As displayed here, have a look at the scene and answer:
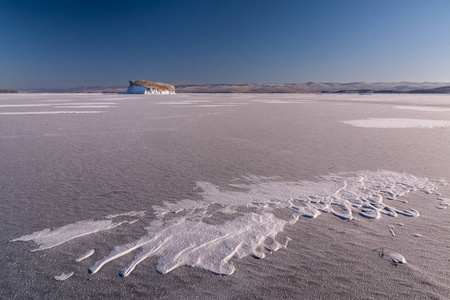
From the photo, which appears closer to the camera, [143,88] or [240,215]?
[240,215]

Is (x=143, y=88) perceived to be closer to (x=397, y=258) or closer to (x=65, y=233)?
(x=65, y=233)

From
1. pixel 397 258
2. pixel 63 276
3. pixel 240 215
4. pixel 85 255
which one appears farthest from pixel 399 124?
pixel 63 276

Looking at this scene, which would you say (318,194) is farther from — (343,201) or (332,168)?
Answer: (332,168)

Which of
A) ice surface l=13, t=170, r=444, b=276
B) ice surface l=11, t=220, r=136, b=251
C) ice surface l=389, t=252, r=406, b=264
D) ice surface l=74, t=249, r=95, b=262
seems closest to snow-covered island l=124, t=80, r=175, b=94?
ice surface l=13, t=170, r=444, b=276

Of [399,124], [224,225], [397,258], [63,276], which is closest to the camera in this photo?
[63,276]

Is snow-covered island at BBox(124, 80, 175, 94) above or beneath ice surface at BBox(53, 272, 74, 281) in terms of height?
above

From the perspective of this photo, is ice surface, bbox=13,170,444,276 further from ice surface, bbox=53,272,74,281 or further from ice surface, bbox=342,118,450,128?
ice surface, bbox=342,118,450,128

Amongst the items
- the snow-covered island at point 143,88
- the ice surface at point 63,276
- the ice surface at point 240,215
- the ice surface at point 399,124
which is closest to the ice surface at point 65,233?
the ice surface at point 240,215
